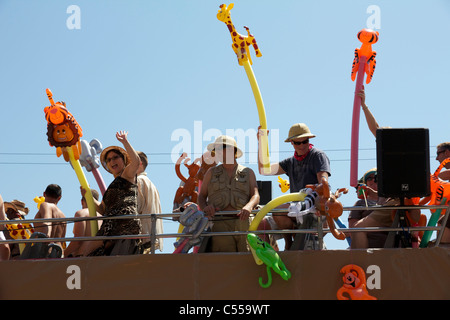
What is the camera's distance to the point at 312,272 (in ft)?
23.8

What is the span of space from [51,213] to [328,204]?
11.1 feet

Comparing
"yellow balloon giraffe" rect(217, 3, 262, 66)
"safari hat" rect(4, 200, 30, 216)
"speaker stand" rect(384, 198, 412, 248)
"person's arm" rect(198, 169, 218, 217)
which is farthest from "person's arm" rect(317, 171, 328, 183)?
"safari hat" rect(4, 200, 30, 216)

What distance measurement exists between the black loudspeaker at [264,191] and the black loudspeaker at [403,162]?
2590 mm

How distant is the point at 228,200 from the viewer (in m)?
7.78

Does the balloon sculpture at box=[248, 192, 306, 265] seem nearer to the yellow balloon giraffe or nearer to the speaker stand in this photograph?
the speaker stand

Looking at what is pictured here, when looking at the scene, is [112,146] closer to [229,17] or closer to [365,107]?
[229,17]

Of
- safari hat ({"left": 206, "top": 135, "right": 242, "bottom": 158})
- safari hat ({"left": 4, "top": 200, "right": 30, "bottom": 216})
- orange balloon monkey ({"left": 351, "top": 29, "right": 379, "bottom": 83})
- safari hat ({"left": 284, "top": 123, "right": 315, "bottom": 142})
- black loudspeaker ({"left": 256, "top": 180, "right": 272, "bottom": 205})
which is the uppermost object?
orange balloon monkey ({"left": 351, "top": 29, "right": 379, "bottom": 83})

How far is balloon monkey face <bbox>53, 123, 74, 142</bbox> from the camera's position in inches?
347

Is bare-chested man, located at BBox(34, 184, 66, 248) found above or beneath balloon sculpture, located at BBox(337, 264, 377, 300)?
above

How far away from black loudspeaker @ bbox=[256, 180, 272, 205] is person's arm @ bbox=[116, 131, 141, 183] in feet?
7.12

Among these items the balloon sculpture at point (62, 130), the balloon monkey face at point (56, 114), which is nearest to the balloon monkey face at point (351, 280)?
the balloon sculpture at point (62, 130)

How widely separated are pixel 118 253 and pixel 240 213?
1481 mm

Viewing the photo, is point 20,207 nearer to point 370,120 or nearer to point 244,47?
point 244,47
